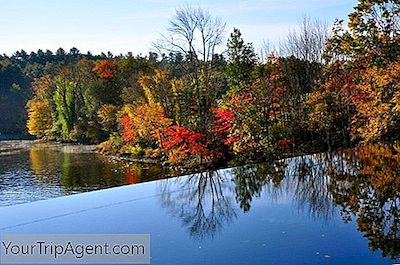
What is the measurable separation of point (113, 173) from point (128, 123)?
4189 millimetres

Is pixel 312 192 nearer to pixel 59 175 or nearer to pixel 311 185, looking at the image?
pixel 311 185

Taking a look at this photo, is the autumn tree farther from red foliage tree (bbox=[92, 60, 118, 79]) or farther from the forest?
red foliage tree (bbox=[92, 60, 118, 79])

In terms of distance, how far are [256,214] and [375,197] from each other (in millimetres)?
1820

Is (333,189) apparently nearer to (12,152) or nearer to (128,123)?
(128,123)

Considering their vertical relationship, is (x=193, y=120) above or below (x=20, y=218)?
above

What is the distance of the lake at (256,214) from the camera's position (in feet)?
14.6

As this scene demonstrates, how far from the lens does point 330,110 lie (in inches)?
558

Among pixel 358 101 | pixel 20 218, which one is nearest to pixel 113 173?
pixel 358 101

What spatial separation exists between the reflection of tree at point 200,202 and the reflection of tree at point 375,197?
1.66 m

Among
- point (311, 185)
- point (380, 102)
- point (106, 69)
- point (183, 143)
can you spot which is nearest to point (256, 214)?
point (311, 185)

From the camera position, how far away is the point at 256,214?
6.05 metres

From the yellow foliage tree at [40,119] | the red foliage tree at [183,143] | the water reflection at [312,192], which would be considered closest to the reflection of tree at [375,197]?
the water reflection at [312,192]

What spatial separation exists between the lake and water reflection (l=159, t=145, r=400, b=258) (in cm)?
1

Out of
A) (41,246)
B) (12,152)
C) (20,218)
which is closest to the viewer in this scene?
(41,246)
